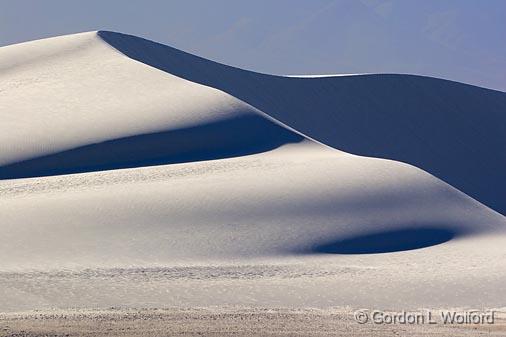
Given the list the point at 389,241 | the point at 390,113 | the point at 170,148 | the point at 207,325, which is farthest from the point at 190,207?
the point at 390,113

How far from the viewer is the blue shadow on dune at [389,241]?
28.3 metres

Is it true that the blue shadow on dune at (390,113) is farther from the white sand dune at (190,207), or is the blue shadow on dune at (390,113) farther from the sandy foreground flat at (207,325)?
the sandy foreground flat at (207,325)

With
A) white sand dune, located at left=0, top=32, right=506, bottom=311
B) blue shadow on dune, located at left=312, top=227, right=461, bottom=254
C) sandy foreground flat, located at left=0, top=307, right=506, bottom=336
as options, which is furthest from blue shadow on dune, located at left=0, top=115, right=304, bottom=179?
sandy foreground flat, located at left=0, top=307, right=506, bottom=336

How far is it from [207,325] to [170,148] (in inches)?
687

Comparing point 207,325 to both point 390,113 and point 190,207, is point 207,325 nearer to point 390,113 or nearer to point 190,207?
point 190,207

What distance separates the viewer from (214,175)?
32.5 m

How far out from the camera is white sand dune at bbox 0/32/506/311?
79.2 feet

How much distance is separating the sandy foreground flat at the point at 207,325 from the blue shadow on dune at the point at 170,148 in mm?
14248

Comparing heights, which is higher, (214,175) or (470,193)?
(214,175)

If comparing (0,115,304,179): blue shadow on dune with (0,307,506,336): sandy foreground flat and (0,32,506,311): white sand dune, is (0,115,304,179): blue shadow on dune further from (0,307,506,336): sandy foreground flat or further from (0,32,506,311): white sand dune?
(0,307,506,336): sandy foreground flat

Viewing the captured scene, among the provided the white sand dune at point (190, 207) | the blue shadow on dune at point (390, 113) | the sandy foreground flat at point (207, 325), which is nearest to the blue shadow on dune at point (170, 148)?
the white sand dune at point (190, 207)

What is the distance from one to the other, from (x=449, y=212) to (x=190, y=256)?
8077 millimetres

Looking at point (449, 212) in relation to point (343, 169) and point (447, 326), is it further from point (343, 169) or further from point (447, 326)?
point (447, 326)

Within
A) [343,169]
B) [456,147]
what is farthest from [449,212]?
[456,147]
